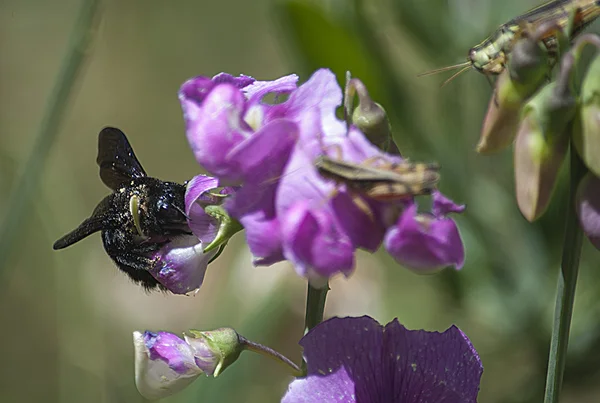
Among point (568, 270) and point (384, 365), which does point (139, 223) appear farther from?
point (568, 270)

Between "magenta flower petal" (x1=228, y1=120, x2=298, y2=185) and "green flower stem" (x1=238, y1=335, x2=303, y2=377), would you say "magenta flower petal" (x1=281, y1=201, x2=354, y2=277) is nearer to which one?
"magenta flower petal" (x1=228, y1=120, x2=298, y2=185)

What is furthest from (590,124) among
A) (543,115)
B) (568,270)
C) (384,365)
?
(384,365)

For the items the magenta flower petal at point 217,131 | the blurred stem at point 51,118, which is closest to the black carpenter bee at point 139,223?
the magenta flower petal at point 217,131

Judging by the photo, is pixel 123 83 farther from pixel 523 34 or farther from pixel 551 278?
pixel 523 34

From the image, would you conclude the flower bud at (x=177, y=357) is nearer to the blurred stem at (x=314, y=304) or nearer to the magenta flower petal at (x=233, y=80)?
the blurred stem at (x=314, y=304)

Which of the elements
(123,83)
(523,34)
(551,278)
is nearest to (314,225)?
(523,34)

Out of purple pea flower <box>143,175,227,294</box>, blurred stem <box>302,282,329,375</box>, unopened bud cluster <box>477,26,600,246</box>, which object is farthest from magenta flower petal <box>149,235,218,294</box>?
unopened bud cluster <box>477,26,600,246</box>

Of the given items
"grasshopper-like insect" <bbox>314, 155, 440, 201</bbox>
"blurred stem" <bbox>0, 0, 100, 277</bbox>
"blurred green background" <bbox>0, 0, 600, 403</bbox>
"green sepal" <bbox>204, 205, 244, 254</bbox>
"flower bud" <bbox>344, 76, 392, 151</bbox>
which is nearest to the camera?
"grasshopper-like insect" <bbox>314, 155, 440, 201</bbox>
